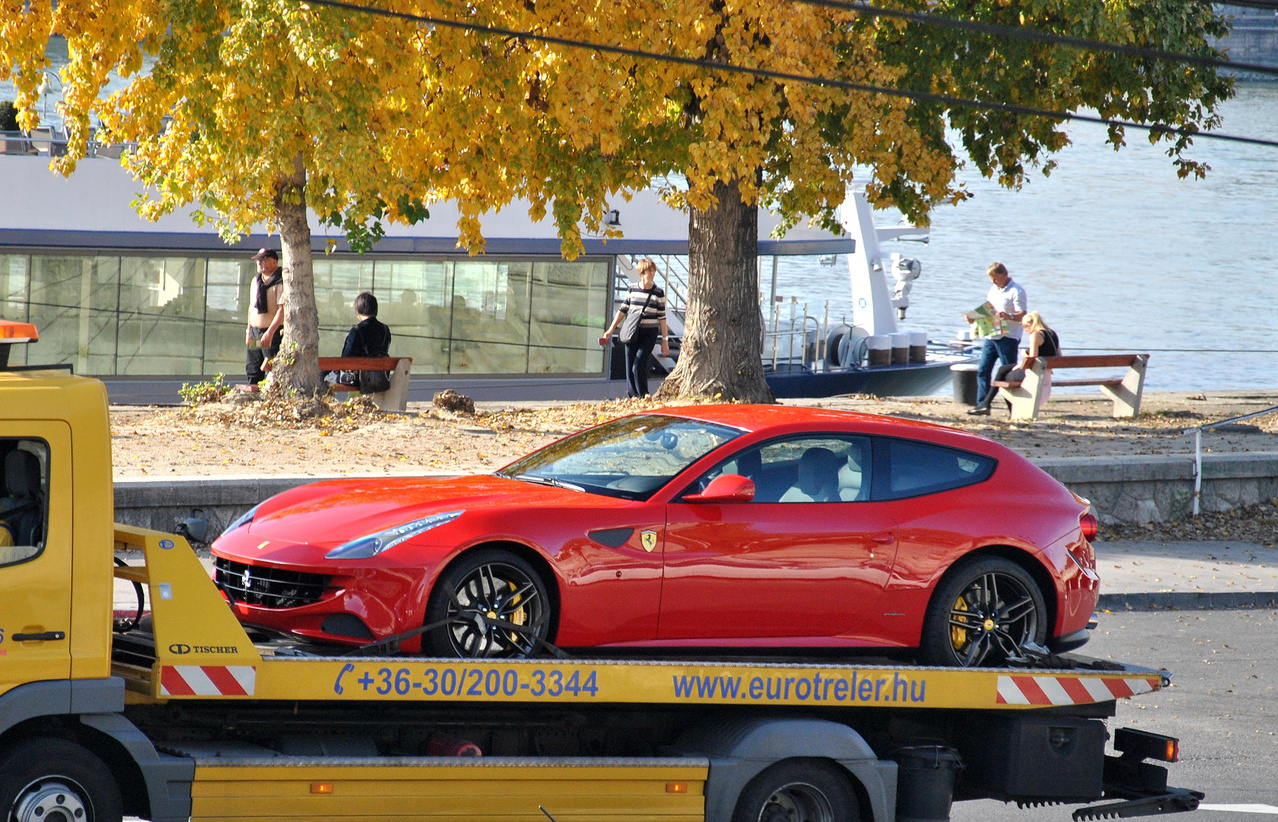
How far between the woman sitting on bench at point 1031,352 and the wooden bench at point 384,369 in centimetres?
671

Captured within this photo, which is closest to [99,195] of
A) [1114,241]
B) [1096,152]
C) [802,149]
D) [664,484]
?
[802,149]

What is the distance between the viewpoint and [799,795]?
20.5 feet

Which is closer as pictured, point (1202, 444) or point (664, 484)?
point (664, 484)

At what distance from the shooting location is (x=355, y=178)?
44.9ft

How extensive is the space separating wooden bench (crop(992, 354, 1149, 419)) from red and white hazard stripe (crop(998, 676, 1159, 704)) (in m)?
10.8

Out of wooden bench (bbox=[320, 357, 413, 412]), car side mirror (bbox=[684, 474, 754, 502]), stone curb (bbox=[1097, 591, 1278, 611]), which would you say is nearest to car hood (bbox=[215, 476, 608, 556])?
car side mirror (bbox=[684, 474, 754, 502])

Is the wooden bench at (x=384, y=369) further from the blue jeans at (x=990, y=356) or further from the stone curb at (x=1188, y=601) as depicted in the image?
the stone curb at (x=1188, y=601)

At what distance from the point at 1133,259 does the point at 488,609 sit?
62.4 metres

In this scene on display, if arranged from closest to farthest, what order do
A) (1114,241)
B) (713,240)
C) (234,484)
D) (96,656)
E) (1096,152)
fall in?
(96,656) < (234,484) < (713,240) < (1114,241) < (1096,152)

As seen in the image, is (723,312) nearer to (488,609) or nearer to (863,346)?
(488,609)

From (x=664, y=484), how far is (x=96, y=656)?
2.57m

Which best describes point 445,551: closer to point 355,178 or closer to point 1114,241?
point 355,178

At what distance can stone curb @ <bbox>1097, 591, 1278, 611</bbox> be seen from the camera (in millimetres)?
12023

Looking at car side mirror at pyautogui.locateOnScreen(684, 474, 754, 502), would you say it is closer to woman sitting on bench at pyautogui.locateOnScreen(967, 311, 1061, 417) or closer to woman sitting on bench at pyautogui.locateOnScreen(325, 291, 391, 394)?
woman sitting on bench at pyautogui.locateOnScreen(325, 291, 391, 394)
